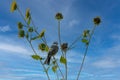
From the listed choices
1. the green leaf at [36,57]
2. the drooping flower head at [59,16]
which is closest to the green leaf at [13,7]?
the drooping flower head at [59,16]

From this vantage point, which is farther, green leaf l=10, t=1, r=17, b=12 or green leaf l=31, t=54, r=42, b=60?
green leaf l=10, t=1, r=17, b=12

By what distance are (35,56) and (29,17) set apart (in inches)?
32.5

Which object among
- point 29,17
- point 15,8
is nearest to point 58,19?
point 29,17

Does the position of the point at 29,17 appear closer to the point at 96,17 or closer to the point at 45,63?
the point at 45,63

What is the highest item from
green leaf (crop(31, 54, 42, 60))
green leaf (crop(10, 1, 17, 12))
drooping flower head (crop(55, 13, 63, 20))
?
green leaf (crop(10, 1, 17, 12))

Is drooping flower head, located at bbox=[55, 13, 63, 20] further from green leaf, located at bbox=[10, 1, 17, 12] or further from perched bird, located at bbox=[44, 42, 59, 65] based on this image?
green leaf, located at bbox=[10, 1, 17, 12]

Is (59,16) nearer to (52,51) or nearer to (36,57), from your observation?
(52,51)

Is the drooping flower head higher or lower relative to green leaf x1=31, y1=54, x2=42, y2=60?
higher

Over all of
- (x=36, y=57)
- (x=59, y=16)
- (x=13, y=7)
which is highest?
(x=13, y=7)

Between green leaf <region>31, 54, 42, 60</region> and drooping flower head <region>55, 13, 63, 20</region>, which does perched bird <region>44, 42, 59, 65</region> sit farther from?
drooping flower head <region>55, 13, 63, 20</region>

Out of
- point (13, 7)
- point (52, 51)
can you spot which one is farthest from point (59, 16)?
point (13, 7)

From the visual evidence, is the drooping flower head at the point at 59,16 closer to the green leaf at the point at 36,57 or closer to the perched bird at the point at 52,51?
the perched bird at the point at 52,51

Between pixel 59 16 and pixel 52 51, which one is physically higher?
pixel 59 16

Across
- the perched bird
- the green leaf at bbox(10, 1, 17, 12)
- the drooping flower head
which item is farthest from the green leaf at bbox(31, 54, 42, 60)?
the green leaf at bbox(10, 1, 17, 12)
